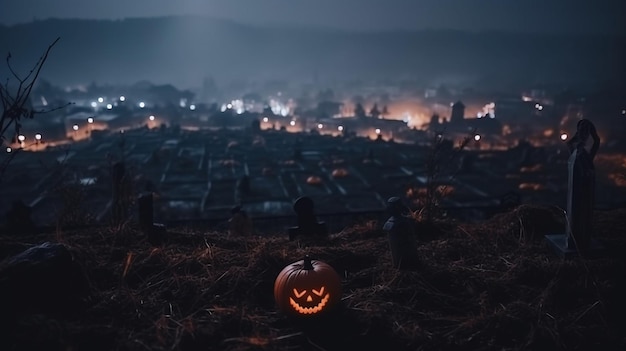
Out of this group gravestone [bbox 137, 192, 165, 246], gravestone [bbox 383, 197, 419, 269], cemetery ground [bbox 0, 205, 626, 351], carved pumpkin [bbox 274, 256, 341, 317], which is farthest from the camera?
gravestone [bbox 137, 192, 165, 246]

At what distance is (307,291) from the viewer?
4.54 m

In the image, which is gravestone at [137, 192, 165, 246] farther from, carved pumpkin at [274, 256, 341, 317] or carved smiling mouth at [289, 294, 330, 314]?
carved smiling mouth at [289, 294, 330, 314]

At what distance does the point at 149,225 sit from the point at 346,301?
153 inches

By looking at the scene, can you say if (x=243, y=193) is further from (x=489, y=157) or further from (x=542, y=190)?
(x=489, y=157)

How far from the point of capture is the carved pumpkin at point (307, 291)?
454cm

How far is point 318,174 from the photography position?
31.6 m

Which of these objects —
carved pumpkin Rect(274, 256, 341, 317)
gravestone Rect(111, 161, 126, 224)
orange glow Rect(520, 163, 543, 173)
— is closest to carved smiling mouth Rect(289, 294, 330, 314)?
carved pumpkin Rect(274, 256, 341, 317)

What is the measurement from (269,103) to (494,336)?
461ft

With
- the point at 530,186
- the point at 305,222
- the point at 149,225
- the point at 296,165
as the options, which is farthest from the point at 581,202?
the point at 296,165

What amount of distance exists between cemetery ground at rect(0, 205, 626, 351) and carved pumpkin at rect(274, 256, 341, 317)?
0.14 meters

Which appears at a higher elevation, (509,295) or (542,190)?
(509,295)

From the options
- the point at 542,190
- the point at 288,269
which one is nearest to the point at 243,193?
the point at 542,190

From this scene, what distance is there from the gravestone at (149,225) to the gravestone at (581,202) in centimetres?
629

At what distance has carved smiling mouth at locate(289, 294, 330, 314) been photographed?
4543mm
